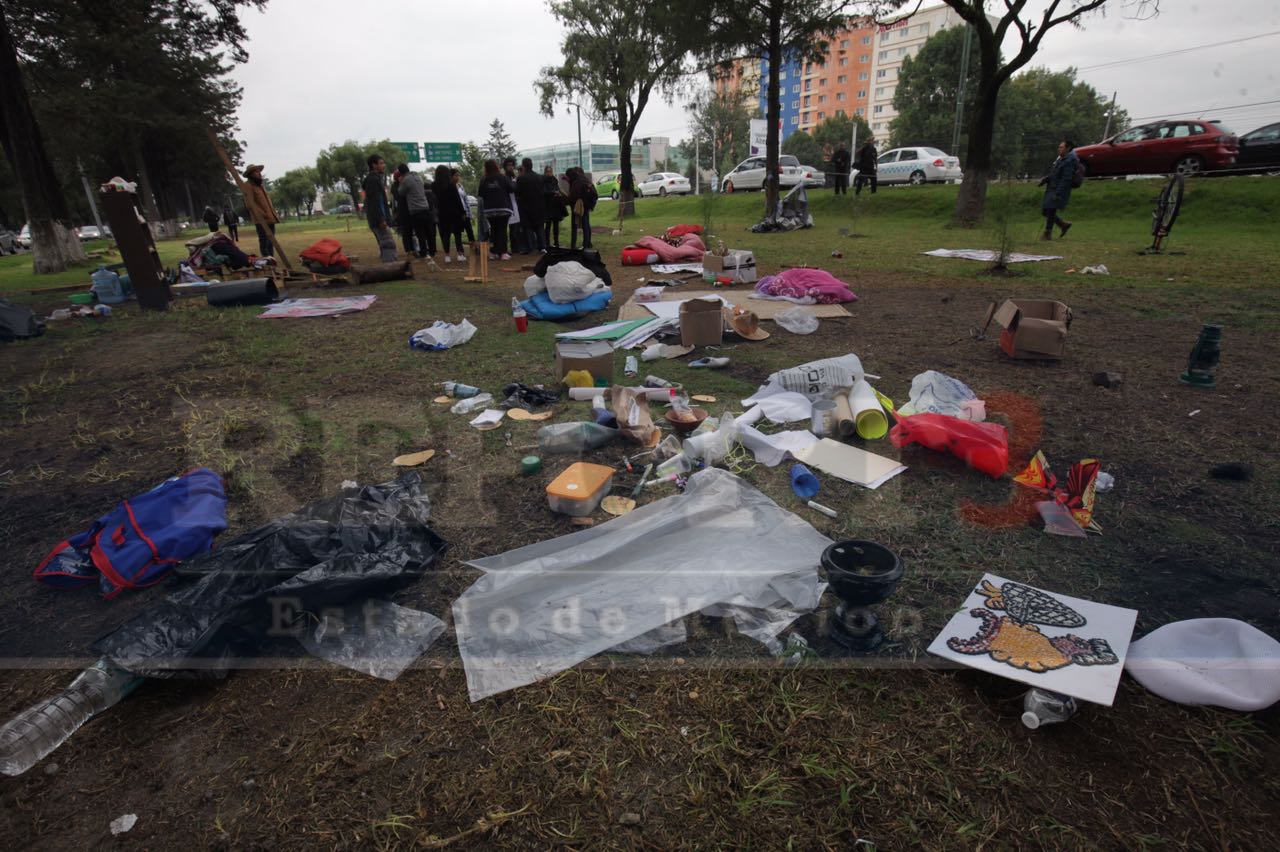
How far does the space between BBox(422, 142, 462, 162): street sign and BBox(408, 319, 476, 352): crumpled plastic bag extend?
131 feet

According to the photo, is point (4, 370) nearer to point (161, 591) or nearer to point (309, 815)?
point (161, 591)

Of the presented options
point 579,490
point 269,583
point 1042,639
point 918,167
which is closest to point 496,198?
point 579,490

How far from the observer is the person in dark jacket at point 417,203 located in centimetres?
958

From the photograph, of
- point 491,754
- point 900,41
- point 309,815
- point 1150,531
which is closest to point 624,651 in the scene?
point 491,754

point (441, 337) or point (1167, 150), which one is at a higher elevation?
point (1167, 150)

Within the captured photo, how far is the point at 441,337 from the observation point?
5.38 metres

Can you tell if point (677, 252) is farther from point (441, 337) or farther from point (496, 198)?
point (441, 337)

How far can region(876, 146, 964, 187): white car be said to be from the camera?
60.7ft

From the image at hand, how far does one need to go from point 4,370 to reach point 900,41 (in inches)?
3180

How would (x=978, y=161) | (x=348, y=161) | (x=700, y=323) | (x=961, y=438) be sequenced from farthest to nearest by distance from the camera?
1. (x=348, y=161)
2. (x=978, y=161)
3. (x=700, y=323)
4. (x=961, y=438)

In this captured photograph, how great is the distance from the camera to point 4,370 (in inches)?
207

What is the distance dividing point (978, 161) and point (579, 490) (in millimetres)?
14110

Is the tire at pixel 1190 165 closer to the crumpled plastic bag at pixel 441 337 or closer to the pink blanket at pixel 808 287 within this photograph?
the pink blanket at pixel 808 287

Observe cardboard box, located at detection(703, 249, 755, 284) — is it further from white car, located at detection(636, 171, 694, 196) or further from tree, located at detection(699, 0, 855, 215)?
white car, located at detection(636, 171, 694, 196)
